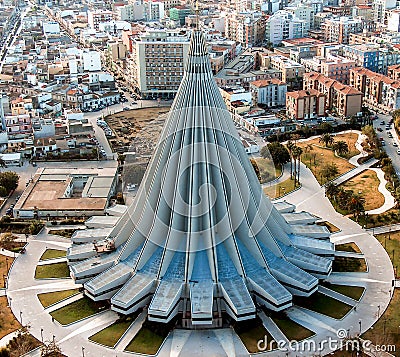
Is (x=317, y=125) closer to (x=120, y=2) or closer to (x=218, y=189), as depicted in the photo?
(x=218, y=189)

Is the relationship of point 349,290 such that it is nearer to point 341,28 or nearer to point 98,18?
point 341,28

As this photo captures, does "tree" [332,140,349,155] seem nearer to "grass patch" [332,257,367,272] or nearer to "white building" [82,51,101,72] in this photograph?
"grass patch" [332,257,367,272]

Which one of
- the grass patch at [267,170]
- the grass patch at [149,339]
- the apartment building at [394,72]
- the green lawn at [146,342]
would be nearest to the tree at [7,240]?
the grass patch at [149,339]

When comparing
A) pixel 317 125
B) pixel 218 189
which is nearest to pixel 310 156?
pixel 317 125

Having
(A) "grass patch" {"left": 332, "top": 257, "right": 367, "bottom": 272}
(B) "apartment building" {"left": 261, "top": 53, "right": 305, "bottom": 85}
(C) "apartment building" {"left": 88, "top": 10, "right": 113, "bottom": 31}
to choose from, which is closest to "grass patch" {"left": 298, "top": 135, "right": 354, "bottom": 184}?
(A) "grass patch" {"left": 332, "top": 257, "right": 367, "bottom": 272}

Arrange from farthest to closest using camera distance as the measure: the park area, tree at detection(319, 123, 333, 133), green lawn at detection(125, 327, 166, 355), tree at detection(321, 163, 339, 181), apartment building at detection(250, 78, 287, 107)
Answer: apartment building at detection(250, 78, 287, 107)
tree at detection(319, 123, 333, 133)
the park area
tree at detection(321, 163, 339, 181)
green lawn at detection(125, 327, 166, 355)

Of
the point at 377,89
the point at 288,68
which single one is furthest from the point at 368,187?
the point at 288,68

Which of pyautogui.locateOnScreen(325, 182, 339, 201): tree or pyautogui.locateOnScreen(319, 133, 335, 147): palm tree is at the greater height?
pyautogui.locateOnScreen(319, 133, 335, 147): palm tree
